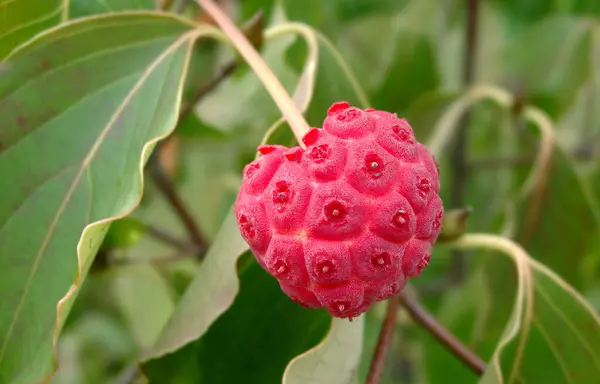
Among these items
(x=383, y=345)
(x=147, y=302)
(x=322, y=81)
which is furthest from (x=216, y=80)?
(x=147, y=302)

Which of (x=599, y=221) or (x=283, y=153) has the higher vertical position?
(x=283, y=153)

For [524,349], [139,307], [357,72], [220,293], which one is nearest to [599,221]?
[524,349]

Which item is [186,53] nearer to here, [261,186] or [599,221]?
[261,186]

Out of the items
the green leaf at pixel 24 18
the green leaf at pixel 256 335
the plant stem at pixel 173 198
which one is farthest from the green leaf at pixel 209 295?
the plant stem at pixel 173 198

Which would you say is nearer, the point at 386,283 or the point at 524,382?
the point at 386,283

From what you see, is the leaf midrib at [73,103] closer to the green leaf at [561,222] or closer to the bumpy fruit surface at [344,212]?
the bumpy fruit surface at [344,212]

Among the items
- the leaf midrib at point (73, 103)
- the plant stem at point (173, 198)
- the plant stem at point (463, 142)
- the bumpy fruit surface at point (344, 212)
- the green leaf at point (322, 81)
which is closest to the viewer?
the bumpy fruit surface at point (344, 212)
